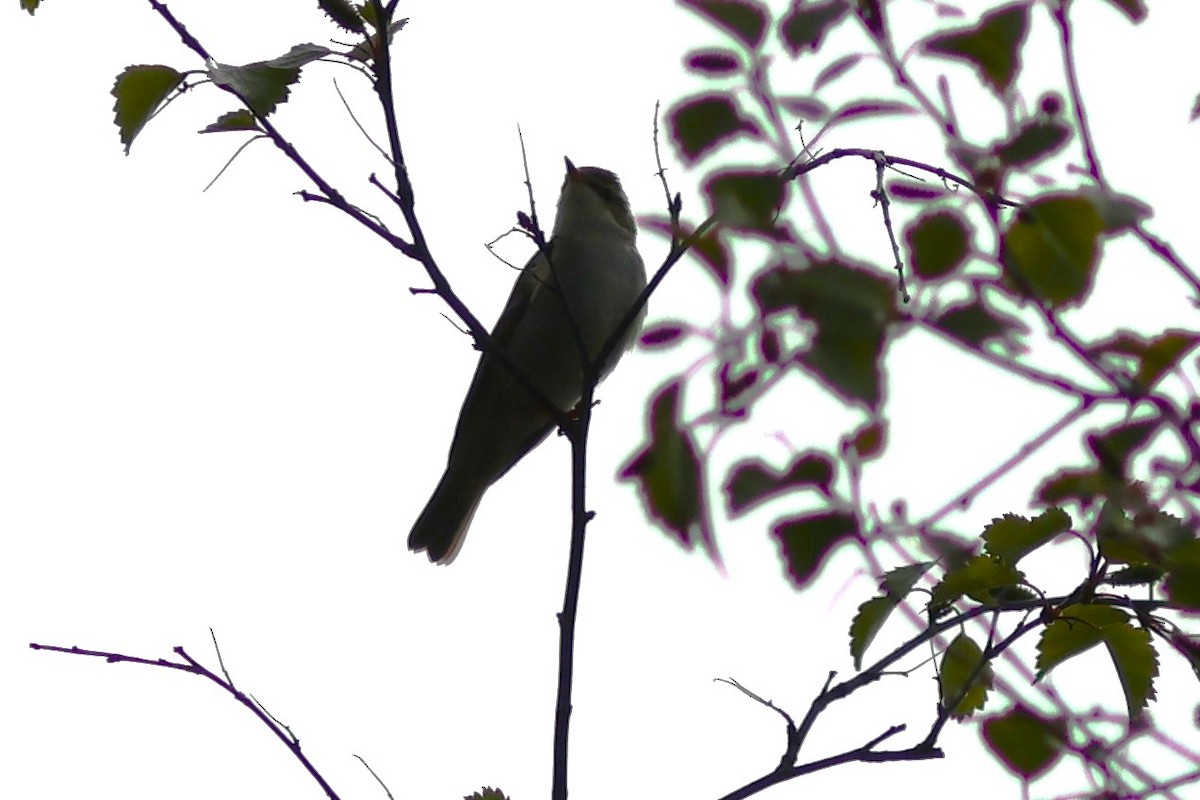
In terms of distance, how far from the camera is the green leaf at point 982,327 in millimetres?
1271

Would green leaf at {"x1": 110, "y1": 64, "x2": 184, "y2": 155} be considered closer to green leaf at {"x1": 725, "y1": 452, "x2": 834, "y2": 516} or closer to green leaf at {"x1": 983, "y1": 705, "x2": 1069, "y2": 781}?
green leaf at {"x1": 725, "y1": 452, "x2": 834, "y2": 516}

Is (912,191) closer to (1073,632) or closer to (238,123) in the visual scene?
(1073,632)

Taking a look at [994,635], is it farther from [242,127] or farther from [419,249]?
[242,127]

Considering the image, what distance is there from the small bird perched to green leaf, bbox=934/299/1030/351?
3825mm

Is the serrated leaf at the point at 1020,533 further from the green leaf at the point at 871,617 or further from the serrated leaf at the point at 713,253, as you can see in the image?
the serrated leaf at the point at 713,253

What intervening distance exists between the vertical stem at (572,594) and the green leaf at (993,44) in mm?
1151

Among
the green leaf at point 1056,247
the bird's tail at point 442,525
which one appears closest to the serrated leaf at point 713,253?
the green leaf at point 1056,247

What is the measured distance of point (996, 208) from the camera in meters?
1.46

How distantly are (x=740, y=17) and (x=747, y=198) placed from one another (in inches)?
12.3

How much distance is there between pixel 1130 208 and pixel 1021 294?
141mm

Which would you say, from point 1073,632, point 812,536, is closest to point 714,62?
point 812,536

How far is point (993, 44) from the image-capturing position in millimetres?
1507

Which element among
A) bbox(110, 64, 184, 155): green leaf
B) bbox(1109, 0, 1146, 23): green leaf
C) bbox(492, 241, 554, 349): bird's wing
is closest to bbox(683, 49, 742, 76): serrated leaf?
bbox(1109, 0, 1146, 23): green leaf

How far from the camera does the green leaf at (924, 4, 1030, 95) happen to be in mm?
1496
